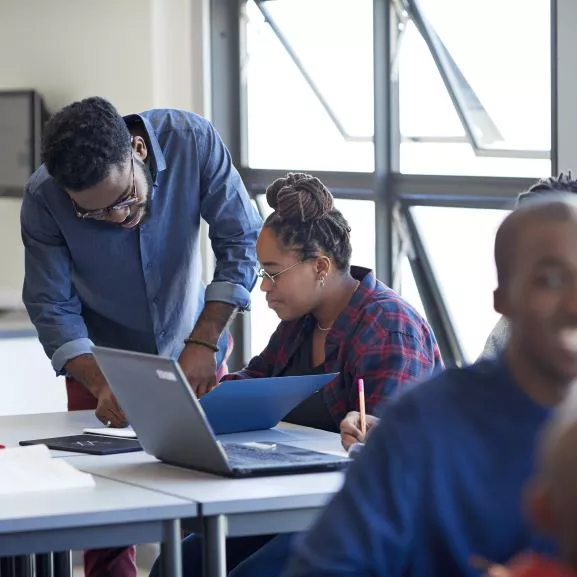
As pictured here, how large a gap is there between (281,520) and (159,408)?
1.16 feet

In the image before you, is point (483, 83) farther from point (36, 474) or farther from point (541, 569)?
point (541, 569)

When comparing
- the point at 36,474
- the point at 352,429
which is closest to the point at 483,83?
the point at 352,429

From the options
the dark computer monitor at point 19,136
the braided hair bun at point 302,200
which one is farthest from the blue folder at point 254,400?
the dark computer monitor at point 19,136

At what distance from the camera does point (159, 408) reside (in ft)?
7.77

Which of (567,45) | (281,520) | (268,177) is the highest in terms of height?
(567,45)

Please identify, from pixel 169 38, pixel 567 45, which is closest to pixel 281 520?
pixel 567 45

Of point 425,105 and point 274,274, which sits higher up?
point 425,105

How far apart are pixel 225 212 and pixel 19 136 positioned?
237 cm

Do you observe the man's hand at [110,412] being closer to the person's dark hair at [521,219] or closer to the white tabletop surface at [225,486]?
the white tabletop surface at [225,486]

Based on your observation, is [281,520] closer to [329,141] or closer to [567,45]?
[567,45]

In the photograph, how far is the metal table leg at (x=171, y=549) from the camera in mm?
2137

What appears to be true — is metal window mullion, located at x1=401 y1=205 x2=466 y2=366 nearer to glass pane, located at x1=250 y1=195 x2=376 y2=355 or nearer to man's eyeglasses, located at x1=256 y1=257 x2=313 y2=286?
glass pane, located at x1=250 y1=195 x2=376 y2=355

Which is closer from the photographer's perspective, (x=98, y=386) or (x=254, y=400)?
(x=254, y=400)

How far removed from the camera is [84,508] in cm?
210
